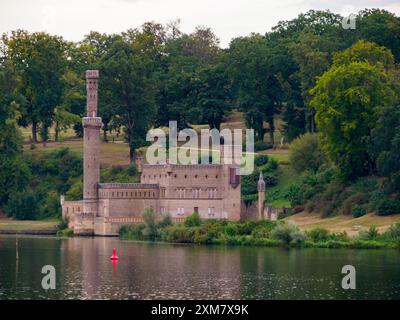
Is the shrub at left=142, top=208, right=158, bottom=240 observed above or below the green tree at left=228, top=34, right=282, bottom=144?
below

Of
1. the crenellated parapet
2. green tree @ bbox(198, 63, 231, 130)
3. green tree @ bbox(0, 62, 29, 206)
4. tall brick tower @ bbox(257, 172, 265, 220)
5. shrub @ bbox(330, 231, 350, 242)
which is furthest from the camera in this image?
green tree @ bbox(198, 63, 231, 130)

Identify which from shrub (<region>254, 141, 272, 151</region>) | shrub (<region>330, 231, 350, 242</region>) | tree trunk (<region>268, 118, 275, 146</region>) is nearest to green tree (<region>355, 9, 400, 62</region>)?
tree trunk (<region>268, 118, 275, 146</region>)

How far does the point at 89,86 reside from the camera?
127 metres

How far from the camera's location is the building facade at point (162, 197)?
393 feet

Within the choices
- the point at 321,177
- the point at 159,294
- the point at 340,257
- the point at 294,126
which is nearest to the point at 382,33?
the point at 294,126

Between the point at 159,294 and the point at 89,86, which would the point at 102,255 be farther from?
the point at 89,86

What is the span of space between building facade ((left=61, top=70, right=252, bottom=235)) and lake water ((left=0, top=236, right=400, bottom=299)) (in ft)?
40.5

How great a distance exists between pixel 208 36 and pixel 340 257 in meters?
85.6

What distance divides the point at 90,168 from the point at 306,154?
1802 cm

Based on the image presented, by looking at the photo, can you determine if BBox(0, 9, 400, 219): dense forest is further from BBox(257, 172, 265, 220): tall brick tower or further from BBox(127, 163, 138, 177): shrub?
BBox(257, 172, 265, 220): tall brick tower

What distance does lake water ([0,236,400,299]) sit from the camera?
77062mm

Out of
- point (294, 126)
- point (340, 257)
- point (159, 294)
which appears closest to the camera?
point (159, 294)

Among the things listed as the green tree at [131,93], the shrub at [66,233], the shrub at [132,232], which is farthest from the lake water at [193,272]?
the green tree at [131,93]

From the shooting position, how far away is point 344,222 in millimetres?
111500
